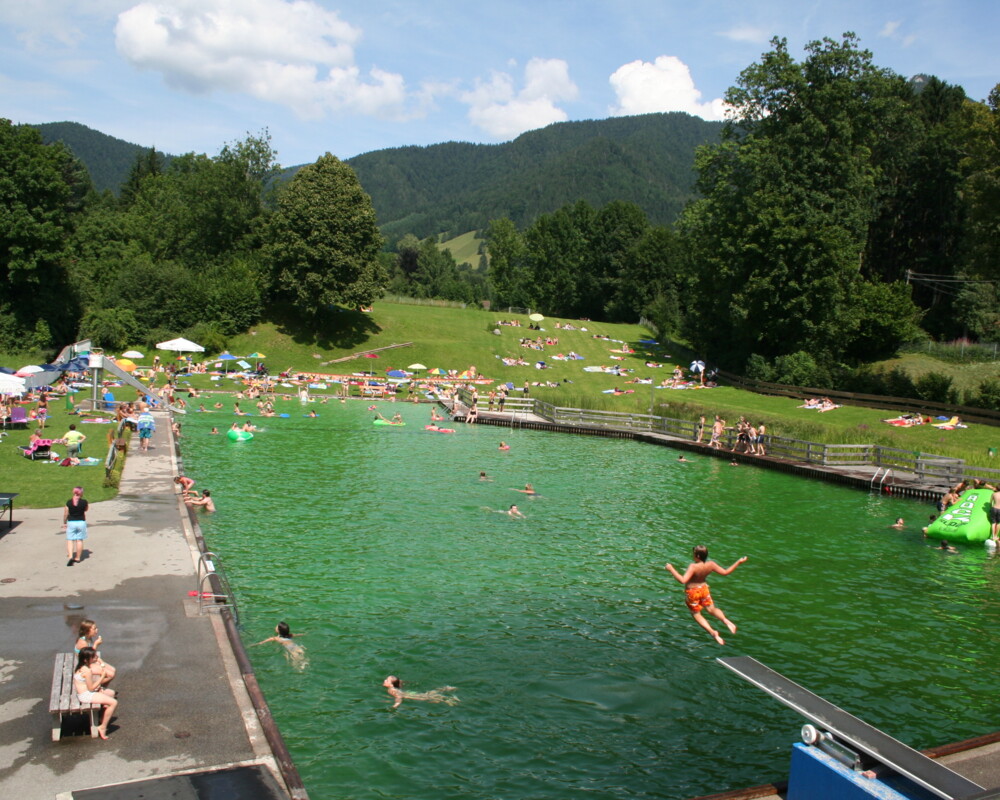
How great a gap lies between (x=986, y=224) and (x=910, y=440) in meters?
13.0

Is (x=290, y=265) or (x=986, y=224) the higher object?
(x=986, y=224)

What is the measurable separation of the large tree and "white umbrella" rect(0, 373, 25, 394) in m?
48.7

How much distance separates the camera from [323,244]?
6788 cm

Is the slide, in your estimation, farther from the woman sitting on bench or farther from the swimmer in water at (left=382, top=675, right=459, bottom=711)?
the woman sitting on bench

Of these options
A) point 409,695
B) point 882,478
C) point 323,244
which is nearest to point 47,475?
point 409,695

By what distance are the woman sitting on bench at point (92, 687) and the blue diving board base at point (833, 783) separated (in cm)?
834

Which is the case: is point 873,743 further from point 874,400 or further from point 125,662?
point 874,400

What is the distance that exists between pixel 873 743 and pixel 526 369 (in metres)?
60.5

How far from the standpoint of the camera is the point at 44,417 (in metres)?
34.3

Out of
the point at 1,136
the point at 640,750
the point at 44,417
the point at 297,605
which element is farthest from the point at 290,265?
the point at 640,750

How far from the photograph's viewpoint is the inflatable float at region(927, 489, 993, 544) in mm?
25578

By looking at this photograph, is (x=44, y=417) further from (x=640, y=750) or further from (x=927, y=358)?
(x=927, y=358)

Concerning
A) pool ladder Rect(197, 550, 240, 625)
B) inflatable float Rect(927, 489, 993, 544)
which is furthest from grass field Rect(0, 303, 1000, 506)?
pool ladder Rect(197, 550, 240, 625)

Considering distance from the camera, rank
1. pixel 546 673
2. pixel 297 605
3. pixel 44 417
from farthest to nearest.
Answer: pixel 44 417
pixel 297 605
pixel 546 673
